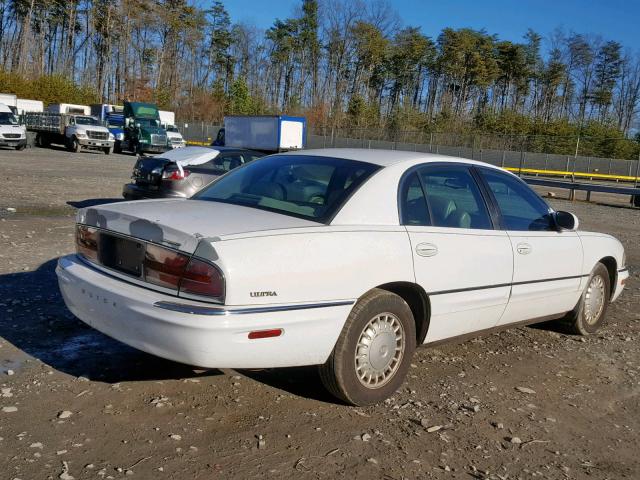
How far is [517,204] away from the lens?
17.0 feet

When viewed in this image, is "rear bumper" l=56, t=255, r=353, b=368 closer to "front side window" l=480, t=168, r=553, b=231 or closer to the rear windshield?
the rear windshield

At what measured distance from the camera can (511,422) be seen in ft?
12.8

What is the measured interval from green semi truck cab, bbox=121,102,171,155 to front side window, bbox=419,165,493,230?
110ft

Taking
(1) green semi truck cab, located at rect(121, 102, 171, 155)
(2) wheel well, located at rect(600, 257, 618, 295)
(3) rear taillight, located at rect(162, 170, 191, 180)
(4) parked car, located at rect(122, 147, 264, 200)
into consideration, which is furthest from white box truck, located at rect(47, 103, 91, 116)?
(2) wheel well, located at rect(600, 257, 618, 295)

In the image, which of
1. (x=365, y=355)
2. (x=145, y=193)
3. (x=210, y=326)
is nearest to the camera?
(x=210, y=326)

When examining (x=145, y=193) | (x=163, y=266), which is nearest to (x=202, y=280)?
(x=163, y=266)

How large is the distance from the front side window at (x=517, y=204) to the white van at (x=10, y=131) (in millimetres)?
27940

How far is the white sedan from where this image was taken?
3336 mm

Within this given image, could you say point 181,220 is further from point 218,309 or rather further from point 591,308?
point 591,308

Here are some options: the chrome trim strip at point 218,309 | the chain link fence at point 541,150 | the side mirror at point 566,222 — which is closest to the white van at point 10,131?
the chain link fence at point 541,150

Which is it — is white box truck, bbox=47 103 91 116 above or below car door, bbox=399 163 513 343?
above

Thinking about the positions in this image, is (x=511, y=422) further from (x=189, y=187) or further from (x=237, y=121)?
(x=237, y=121)

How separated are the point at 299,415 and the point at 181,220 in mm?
1317

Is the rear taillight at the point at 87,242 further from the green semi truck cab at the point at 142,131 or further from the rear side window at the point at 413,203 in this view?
the green semi truck cab at the point at 142,131
